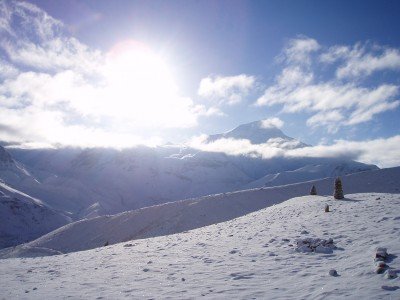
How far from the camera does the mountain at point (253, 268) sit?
38.7ft

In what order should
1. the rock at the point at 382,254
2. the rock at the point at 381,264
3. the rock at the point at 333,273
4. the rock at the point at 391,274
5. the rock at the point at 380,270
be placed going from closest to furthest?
1. the rock at the point at 391,274
2. the rock at the point at 380,270
3. the rock at the point at 381,264
4. the rock at the point at 333,273
5. the rock at the point at 382,254

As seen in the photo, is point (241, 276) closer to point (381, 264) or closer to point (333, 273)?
point (333, 273)

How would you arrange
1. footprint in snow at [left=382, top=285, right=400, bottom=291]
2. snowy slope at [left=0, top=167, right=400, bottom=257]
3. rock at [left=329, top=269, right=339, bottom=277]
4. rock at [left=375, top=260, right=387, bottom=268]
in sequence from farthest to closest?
snowy slope at [left=0, top=167, right=400, bottom=257] → rock at [left=329, top=269, right=339, bottom=277] → rock at [left=375, top=260, right=387, bottom=268] → footprint in snow at [left=382, top=285, right=400, bottom=291]

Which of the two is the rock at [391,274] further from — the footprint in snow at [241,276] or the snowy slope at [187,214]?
the snowy slope at [187,214]

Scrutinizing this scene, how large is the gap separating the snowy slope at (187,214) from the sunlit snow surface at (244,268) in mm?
47623

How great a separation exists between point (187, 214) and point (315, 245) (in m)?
61.3

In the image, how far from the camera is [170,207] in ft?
302

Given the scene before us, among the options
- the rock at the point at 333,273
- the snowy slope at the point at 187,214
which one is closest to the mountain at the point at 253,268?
the rock at the point at 333,273

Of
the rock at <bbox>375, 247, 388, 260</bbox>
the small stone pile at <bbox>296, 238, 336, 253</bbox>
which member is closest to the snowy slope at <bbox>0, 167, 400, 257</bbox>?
the small stone pile at <bbox>296, 238, 336, 253</bbox>

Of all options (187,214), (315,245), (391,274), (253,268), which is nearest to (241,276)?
(253,268)

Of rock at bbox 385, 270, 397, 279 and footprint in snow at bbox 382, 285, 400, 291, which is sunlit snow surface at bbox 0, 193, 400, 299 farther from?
rock at bbox 385, 270, 397, 279

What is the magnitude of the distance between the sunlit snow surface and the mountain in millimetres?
32

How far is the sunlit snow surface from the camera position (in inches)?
466

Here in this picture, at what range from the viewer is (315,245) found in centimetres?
1633
